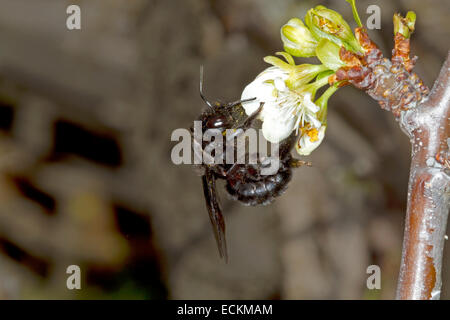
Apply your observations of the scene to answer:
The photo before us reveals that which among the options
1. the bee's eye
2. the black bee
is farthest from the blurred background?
the bee's eye

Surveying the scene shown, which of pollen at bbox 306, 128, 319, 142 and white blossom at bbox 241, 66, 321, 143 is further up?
white blossom at bbox 241, 66, 321, 143

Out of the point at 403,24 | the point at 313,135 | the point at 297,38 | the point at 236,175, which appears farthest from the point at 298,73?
the point at 236,175

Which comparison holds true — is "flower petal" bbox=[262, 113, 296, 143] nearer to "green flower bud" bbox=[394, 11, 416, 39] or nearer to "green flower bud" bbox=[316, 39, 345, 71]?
"green flower bud" bbox=[316, 39, 345, 71]

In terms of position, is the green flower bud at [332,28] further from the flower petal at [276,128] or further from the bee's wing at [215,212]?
the bee's wing at [215,212]

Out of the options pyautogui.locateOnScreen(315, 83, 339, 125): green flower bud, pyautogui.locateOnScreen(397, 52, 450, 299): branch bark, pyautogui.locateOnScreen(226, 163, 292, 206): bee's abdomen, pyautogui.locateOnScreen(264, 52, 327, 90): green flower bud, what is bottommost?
pyautogui.locateOnScreen(397, 52, 450, 299): branch bark

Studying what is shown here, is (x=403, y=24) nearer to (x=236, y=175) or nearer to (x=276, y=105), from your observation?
(x=276, y=105)

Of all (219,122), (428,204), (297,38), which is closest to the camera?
(428,204)

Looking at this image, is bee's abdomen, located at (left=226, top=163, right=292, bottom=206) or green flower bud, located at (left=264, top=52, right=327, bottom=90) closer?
green flower bud, located at (left=264, top=52, right=327, bottom=90)

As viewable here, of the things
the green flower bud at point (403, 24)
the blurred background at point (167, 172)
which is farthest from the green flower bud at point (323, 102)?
the blurred background at point (167, 172)
